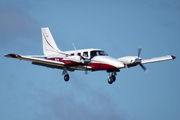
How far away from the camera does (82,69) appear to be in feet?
117

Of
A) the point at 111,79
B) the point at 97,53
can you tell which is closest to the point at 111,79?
the point at 111,79

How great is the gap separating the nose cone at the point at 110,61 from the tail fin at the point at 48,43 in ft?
25.2

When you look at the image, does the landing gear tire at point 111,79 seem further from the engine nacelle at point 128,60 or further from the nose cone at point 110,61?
the engine nacelle at point 128,60

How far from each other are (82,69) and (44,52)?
6881 mm

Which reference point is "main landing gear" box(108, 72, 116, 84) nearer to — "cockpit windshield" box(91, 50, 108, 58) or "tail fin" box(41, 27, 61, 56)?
"cockpit windshield" box(91, 50, 108, 58)

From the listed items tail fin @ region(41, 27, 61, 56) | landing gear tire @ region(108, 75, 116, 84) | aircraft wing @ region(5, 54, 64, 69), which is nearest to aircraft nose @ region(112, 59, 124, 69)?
landing gear tire @ region(108, 75, 116, 84)

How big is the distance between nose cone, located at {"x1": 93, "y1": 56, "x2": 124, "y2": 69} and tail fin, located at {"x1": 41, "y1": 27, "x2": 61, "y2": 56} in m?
7.69

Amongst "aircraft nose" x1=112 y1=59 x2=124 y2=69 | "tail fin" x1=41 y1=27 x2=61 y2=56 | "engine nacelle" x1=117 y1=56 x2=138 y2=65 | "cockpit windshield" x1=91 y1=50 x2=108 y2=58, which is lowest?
"aircraft nose" x1=112 y1=59 x2=124 y2=69

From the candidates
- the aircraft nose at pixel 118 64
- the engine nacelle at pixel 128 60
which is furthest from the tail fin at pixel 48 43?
the aircraft nose at pixel 118 64

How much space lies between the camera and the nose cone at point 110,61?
3300 centimetres

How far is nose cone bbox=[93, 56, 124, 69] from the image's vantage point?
33.0 meters

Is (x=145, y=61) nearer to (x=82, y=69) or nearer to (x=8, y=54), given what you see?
(x=82, y=69)

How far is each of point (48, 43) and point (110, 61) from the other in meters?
10.7

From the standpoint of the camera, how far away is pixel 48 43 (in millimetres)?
41062
